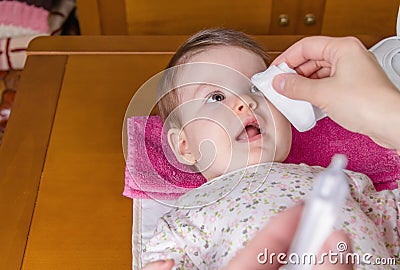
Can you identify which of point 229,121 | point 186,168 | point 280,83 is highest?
point 280,83

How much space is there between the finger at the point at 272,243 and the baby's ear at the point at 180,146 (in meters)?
0.32

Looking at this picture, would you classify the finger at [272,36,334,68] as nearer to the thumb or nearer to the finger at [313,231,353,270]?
the thumb

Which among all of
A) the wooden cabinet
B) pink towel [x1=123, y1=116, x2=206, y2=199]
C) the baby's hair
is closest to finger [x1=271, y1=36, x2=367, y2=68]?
the baby's hair

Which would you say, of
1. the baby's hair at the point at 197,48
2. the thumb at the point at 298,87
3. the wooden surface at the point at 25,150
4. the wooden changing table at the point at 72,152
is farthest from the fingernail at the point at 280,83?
the wooden surface at the point at 25,150

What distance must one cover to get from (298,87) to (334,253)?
8.0 inches

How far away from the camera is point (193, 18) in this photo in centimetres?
151

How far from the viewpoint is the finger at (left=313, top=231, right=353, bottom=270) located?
62 centimetres

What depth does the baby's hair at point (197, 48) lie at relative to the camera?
3.20ft

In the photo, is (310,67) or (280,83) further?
(310,67)

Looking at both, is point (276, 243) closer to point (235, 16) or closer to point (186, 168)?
point (186, 168)

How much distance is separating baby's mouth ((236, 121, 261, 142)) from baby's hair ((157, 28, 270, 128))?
127mm

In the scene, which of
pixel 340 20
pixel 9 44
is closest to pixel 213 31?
pixel 340 20

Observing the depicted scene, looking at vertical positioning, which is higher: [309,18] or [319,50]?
[319,50]

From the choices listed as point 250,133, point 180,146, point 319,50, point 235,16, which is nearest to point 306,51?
point 319,50
